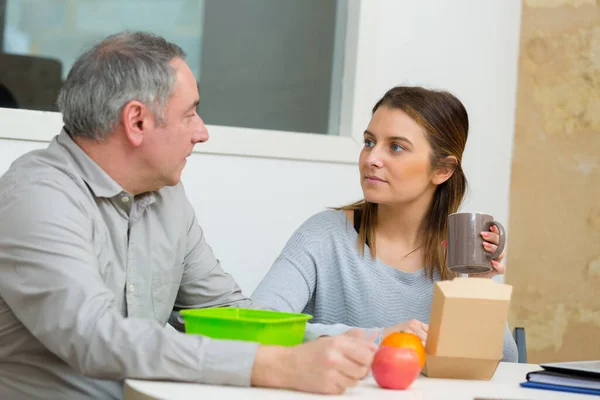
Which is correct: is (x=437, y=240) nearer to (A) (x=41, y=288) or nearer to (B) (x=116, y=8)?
(A) (x=41, y=288)

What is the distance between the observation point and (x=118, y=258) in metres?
1.80

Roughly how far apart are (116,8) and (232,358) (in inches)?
88.0

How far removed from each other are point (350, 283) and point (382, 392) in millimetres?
972

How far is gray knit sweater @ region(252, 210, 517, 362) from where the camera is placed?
2375 millimetres

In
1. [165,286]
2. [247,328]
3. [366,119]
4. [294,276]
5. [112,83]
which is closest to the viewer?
[247,328]

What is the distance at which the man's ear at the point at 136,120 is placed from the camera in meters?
1.79

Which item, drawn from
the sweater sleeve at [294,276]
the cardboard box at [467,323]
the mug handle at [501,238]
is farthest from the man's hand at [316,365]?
the sweater sleeve at [294,276]

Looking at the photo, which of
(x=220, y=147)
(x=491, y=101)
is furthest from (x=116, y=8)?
(x=491, y=101)

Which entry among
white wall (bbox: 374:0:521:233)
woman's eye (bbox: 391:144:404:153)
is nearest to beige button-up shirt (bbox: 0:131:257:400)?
woman's eye (bbox: 391:144:404:153)

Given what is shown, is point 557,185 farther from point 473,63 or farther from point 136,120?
point 136,120

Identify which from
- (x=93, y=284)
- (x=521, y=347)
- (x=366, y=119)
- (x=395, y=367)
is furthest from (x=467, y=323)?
(x=366, y=119)

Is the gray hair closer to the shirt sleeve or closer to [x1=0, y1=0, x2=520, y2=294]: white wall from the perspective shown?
the shirt sleeve

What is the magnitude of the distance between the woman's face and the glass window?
907 mm

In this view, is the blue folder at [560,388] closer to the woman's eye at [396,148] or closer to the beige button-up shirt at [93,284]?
the beige button-up shirt at [93,284]
